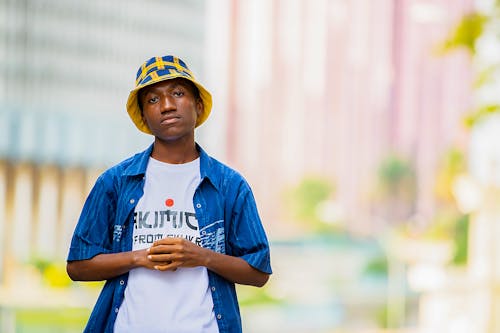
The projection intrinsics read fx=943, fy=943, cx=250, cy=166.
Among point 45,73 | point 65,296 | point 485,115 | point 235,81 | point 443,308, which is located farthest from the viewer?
point 235,81

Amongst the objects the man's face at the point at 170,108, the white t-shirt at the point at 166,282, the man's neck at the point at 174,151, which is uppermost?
the man's face at the point at 170,108

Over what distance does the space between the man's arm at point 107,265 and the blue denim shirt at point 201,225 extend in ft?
0.04

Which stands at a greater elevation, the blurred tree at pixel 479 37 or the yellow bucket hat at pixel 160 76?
the blurred tree at pixel 479 37

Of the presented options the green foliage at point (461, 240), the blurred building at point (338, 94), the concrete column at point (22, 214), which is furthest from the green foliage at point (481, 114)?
the blurred building at point (338, 94)

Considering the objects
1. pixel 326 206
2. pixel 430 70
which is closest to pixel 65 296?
pixel 326 206

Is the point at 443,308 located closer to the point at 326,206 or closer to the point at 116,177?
the point at 116,177

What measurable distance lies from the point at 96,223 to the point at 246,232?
0.78ft

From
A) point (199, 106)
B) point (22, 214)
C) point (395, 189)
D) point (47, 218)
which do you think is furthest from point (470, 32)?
point (395, 189)

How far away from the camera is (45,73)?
A: 74.3 ft

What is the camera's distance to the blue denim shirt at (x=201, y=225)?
4.81ft

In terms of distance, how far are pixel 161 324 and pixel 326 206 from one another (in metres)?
21.7

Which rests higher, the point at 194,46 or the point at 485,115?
the point at 194,46

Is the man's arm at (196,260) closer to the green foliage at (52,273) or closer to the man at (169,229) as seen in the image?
the man at (169,229)

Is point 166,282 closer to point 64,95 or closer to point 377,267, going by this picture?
point 377,267
